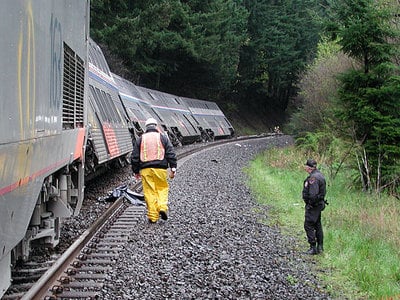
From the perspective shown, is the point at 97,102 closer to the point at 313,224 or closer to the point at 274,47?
the point at 313,224

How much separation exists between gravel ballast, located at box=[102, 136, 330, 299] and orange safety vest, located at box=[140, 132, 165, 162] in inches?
43.4

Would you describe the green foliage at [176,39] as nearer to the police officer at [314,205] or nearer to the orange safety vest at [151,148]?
the orange safety vest at [151,148]

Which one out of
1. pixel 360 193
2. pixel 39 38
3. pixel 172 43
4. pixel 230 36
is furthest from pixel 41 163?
pixel 230 36

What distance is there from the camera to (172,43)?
128ft

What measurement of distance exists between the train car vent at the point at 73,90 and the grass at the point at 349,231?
145 inches

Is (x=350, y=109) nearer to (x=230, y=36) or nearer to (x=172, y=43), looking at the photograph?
(x=172, y=43)

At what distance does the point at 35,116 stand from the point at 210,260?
3.52 metres

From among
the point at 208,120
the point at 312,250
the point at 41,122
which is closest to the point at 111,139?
the point at 312,250

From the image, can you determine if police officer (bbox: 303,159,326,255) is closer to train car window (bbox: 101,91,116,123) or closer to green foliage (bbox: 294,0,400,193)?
green foliage (bbox: 294,0,400,193)

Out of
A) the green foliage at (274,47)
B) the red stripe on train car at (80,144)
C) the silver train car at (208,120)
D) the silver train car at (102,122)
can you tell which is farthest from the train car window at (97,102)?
the green foliage at (274,47)

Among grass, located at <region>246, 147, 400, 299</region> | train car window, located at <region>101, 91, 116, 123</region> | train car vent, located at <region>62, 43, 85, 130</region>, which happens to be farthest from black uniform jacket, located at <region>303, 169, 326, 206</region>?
train car window, located at <region>101, 91, 116, 123</region>

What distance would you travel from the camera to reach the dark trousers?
7.97 meters

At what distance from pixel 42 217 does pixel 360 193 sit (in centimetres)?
1039

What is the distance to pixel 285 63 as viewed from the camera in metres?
58.0
